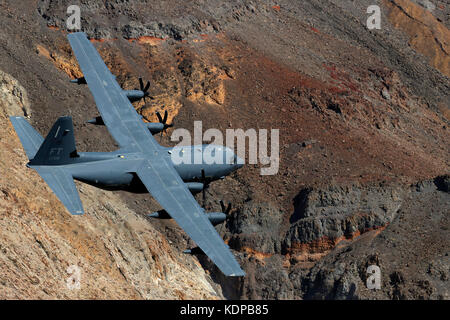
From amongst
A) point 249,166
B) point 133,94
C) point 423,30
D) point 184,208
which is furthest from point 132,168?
point 423,30

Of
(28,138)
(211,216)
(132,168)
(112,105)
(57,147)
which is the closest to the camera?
(57,147)


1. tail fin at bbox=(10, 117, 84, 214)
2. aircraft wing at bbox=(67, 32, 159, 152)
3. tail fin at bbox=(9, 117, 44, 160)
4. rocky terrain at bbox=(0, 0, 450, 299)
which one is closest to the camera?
tail fin at bbox=(10, 117, 84, 214)

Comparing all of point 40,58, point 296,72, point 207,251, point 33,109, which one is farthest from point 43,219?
point 296,72

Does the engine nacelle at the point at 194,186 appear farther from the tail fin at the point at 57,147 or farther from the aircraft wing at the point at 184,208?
the tail fin at the point at 57,147

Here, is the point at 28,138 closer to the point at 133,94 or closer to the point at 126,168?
the point at 126,168

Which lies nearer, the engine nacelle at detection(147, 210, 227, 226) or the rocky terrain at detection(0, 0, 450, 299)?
the engine nacelle at detection(147, 210, 227, 226)

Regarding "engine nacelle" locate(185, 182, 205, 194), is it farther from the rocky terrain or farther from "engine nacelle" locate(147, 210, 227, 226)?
the rocky terrain

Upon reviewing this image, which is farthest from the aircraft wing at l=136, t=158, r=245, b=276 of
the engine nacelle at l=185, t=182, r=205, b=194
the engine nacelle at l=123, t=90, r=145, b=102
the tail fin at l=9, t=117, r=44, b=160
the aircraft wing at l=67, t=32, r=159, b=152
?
the engine nacelle at l=123, t=90, r=145, b=102

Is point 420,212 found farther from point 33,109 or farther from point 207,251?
point 33,109

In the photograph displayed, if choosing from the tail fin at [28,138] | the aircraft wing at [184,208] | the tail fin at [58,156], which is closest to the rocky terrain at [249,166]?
the tail fin at [28,138]
